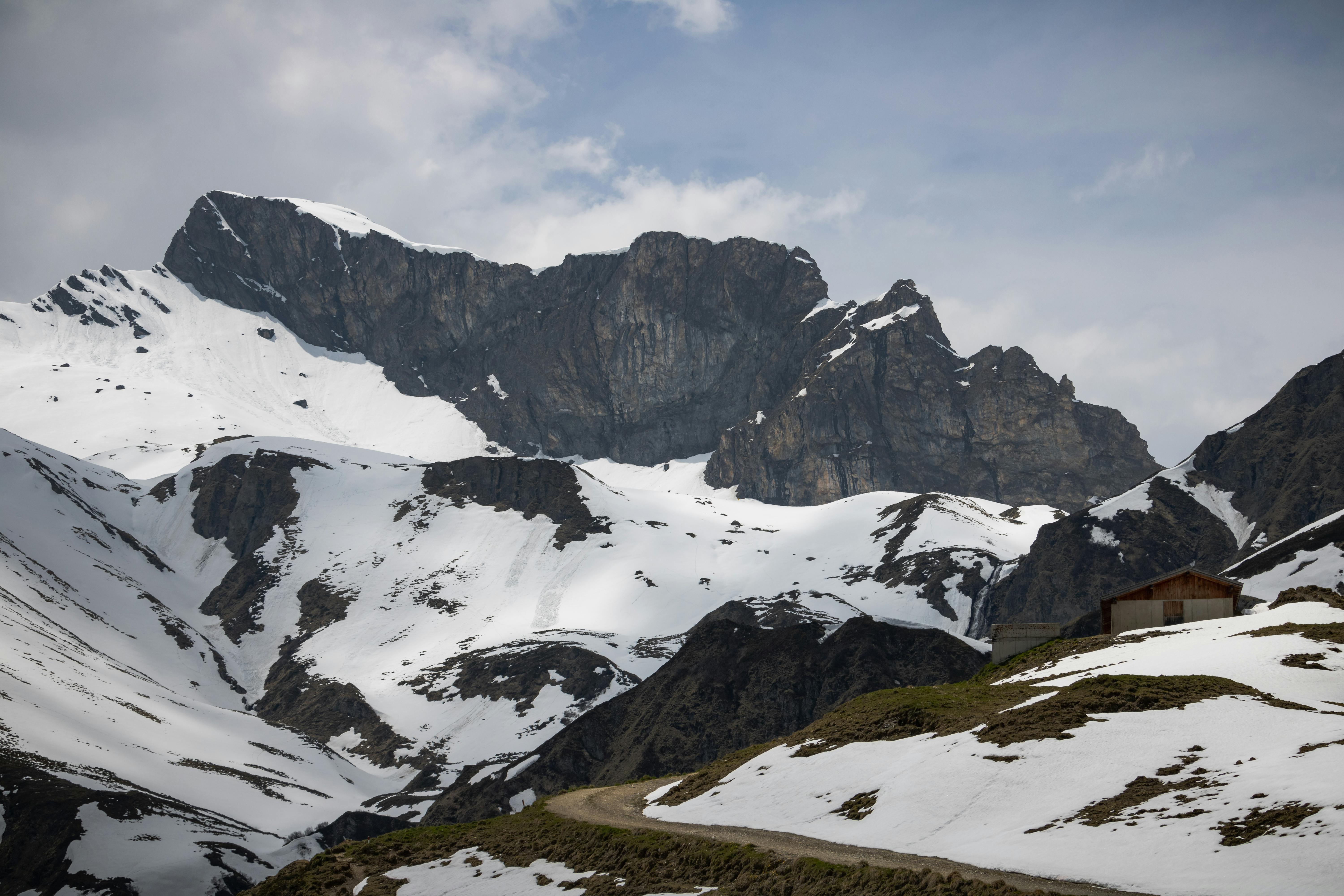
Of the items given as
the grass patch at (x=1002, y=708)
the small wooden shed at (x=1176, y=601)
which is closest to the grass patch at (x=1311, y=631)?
the grass patch at (x=1002, y=708)

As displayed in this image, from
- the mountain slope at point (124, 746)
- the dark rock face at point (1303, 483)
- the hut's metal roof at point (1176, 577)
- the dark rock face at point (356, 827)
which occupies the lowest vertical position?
the dark rock face at point (356, 827)

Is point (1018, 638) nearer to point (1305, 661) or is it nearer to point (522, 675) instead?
point (1305, 661)

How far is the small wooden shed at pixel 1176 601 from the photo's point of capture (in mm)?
63969

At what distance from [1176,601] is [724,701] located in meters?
56.8

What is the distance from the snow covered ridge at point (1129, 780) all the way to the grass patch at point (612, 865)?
245cm

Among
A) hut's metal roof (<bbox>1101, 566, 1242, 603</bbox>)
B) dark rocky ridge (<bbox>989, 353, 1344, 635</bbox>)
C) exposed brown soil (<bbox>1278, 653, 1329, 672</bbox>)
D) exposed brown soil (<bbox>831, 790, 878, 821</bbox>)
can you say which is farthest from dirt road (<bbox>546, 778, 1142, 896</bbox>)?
dark rocky ridge (<bbox>989, 353, 1344, 635</bbox>)

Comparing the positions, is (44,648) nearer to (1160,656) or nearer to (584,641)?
(584,641)

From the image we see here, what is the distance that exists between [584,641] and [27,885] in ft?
320

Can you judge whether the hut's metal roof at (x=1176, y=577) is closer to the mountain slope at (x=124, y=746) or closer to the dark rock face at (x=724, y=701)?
the dark rock face at (x=724, y=701)

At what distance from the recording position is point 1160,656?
4916 centimetres

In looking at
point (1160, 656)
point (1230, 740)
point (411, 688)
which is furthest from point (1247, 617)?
point (411, 688)

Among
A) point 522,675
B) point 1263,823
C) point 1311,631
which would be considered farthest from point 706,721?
point 1263,823

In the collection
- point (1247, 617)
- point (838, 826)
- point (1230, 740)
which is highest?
point (1247, 617)

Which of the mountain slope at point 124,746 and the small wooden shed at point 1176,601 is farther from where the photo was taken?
the mountain slope at point 124,746
